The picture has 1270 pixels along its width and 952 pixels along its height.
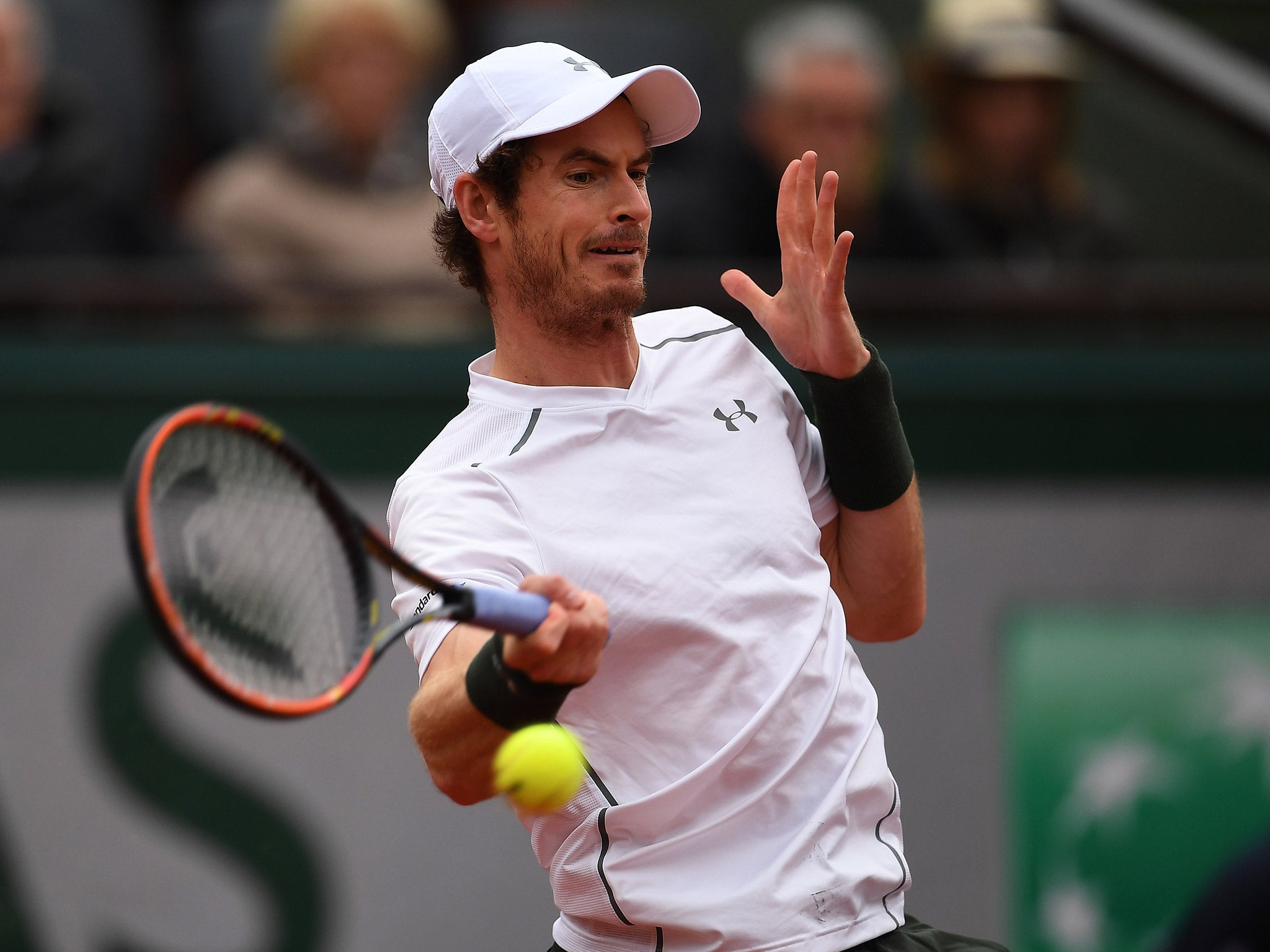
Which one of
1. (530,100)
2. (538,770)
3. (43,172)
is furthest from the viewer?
(43,172)

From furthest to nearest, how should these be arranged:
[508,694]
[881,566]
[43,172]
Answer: [43,172], [881,566], [508,694]

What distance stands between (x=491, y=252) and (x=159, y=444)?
2.06 feet

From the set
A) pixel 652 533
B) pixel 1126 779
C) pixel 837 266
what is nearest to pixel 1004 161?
pixel 1126 779

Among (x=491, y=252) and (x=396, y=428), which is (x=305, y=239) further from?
(x=491, y=252)

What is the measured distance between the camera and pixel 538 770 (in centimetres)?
192

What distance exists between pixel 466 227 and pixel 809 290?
474 millimetres

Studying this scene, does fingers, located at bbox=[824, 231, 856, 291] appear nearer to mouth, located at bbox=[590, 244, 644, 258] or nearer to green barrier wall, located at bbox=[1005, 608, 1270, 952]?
mouth, located at bbox=[590, 244, 644, 258]

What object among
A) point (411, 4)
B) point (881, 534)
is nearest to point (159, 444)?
point (881, 534)

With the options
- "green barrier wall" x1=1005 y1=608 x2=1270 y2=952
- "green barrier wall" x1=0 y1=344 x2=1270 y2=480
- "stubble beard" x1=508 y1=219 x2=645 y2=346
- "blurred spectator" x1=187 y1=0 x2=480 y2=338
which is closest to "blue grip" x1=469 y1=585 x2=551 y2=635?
"stubble beard" x1=508 y1=219 x2=645 y2=346

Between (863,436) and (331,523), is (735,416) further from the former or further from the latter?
(331,523)

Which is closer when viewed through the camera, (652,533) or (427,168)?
(652,533)

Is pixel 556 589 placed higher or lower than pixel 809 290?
lower

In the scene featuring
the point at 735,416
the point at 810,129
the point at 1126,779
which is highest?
the point at 810,129

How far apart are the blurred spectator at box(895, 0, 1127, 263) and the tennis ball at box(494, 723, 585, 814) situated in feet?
11.4
